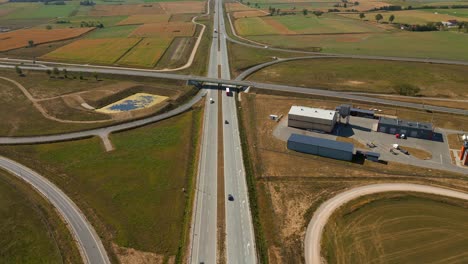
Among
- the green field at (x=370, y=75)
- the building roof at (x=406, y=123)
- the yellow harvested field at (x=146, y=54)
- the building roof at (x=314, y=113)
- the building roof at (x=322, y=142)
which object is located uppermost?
the yellow harvested field at (x=146, y=54)

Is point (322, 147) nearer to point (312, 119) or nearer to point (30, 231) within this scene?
point (312, 119)

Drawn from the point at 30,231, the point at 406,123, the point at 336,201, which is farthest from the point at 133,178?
the point at 406,123

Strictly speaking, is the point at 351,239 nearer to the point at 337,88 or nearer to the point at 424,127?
the point at 424,127

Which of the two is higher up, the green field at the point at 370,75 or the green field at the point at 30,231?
the green field at the point at 370,75

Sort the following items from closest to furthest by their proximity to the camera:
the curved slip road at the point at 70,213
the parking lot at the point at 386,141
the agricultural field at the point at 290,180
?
the curved slip road at the point at 70,213 → the agricultural field at the point at 290,180 → the parking lot at the point at 386,141

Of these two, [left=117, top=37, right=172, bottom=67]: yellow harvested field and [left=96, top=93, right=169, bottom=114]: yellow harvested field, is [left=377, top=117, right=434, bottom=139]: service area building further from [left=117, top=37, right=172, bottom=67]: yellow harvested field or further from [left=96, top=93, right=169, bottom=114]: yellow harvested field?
[left=117, top=37, right=172, bottom=67]: yellow harvested field

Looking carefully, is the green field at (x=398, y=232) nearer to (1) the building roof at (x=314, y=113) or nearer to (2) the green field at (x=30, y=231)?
(1) the building roof at (x=314, y=113)

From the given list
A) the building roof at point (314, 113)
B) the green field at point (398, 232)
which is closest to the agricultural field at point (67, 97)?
the building roof at point (314, 113)

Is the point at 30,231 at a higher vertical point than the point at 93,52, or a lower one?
lower
